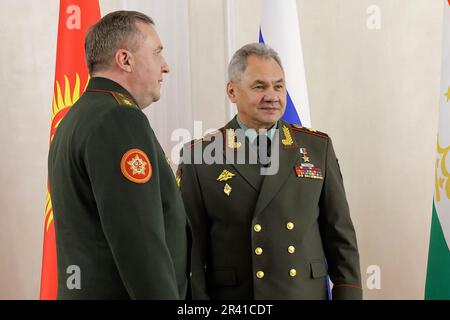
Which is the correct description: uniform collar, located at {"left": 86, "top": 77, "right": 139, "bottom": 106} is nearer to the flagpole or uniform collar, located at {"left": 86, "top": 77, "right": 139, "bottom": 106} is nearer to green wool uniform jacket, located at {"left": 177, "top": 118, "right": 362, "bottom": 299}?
green wool uniform jacket, located at {"left": 177, "top": 118, "right": 362, "bottom": 299}

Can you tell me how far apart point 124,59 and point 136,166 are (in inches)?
13.2

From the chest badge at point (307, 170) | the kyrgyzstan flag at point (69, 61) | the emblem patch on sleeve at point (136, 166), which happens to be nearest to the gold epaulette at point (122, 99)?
the emblem patch on sleeve at point (136, 166)

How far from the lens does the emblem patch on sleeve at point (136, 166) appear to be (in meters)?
1.40

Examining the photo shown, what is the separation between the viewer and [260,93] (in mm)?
2111

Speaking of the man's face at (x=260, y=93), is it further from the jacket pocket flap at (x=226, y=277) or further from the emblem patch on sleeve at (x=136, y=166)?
the emblem patch on sleeve at (x=136, y=166)

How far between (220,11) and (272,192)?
5.99 ft

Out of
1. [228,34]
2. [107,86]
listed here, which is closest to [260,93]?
[107,86]

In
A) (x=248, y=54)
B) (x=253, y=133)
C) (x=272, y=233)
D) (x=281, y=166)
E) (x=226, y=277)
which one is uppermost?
(x=248, y=54)

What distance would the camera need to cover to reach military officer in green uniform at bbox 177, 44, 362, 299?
6.65 ft

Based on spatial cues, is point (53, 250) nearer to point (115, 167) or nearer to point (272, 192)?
point (272, 192)

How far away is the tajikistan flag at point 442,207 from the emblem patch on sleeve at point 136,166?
1.52m

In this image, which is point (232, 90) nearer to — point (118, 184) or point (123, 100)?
point (123, 100)

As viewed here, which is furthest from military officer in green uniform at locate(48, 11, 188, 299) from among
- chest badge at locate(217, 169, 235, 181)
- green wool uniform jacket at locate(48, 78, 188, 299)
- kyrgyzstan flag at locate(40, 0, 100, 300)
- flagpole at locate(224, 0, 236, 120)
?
flagpole at locate(224, 0, 236, 120)

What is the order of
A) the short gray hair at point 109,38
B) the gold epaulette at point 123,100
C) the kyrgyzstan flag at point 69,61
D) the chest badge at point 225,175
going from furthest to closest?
→ the kyrgyzstan flag at point 69,61, the chest badge at point 225,175, the short gray hair at point 109,38, the gold epaulette at point 123,100
